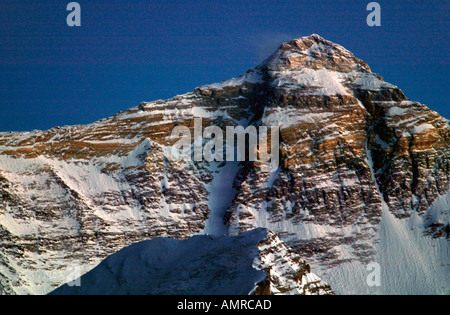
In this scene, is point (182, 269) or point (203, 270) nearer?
point (203, 270)

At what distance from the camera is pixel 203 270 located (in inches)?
2950

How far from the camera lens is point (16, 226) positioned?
19588 cm

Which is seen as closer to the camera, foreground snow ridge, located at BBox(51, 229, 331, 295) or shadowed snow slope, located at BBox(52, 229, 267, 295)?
foreground snow ridge, located at BBox(51, 229, 331, 295)

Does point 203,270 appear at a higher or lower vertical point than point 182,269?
lower

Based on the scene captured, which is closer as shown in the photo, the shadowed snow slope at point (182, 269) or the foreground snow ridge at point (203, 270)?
the foreground snow ridge at point (203, 270)

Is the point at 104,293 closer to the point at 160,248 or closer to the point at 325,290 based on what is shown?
the point at 160,248

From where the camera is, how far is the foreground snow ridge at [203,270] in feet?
236

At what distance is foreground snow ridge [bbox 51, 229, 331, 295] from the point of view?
236 ft
